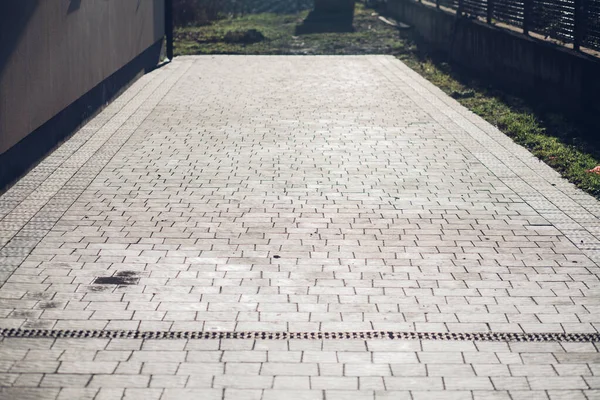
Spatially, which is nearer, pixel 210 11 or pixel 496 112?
pixel 496 112

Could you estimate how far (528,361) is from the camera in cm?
575

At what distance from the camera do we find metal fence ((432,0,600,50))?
1382 cm

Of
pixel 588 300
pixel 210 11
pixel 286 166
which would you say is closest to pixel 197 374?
pixel 588 300

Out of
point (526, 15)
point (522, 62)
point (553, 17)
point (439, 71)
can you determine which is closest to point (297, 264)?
point (553, 17)

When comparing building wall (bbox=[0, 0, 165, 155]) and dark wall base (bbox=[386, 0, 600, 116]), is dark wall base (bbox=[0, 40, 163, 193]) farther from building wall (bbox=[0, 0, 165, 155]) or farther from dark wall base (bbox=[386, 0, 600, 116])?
dark wall base (bbox=[386, 0, 600, 116])

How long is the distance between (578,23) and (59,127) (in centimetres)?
805

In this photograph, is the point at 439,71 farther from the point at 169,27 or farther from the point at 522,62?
the point at 169,27

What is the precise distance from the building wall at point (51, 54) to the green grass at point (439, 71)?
621 cm

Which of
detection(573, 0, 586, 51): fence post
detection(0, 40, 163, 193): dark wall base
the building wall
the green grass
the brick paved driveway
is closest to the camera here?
the brick paved driveway

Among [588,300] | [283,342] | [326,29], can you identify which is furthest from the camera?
[326,29]

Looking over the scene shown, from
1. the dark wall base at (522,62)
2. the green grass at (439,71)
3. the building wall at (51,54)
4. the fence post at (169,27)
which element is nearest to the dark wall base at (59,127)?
the building wall at (51,54)

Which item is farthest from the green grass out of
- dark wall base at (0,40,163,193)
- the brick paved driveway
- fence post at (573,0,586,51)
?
dark wall base at (0,40,163,193)

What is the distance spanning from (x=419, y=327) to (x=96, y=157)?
6.39 m

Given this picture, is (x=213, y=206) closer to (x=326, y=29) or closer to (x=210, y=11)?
(x=326, y=29)
